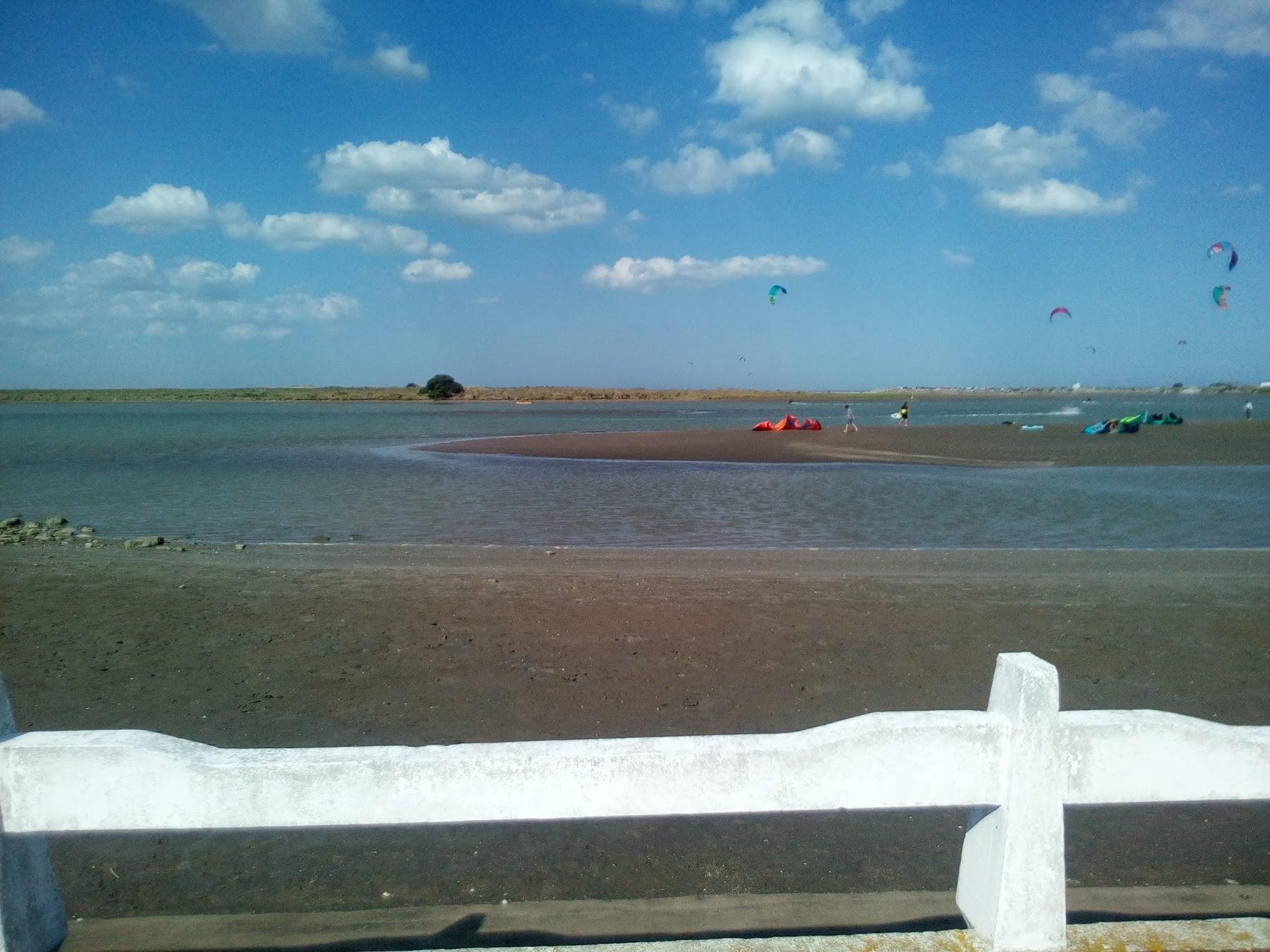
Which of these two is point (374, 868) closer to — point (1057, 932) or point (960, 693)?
point (1057, 932)

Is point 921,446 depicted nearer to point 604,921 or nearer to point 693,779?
point 604,921

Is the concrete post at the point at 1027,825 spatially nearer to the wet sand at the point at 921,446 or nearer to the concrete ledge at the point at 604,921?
the concrete ledge at the point at 604,921

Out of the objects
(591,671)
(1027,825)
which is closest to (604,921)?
(1027,825)

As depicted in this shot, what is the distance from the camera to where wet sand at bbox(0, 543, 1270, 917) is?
14.4 ft

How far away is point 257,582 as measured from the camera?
1095 cm

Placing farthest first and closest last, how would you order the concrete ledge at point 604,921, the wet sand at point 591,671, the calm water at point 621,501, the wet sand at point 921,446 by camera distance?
the wet sand at point 921,446, the calm water at point 621,501, the wet sand at point 591,671, the concrete ledge at point 604,921

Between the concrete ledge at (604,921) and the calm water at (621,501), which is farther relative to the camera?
the calm water at (621,501)

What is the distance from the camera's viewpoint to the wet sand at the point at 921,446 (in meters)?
33.6

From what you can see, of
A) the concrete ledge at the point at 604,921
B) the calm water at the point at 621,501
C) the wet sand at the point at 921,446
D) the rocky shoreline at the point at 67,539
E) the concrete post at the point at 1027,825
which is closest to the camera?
the concrete post at the point at 1027,825

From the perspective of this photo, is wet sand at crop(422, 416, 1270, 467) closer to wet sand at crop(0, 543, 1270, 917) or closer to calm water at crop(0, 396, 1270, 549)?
calm water at crop(0, 396, 1270, 549)

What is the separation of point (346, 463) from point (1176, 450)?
101 feet

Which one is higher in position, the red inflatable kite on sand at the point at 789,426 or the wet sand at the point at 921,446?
the red inflatable kite on sand at the point at 789,426

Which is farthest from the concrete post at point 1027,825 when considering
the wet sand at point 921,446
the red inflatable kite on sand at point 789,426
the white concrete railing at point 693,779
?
the red inflatable kite on sand at point 789,426

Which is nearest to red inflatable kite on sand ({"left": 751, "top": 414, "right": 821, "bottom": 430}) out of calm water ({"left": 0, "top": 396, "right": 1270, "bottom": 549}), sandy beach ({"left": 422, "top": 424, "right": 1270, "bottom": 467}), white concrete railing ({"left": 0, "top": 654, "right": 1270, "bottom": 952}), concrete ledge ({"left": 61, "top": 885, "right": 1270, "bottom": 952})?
sandy beach ({"left": 422, "top": 424, "right": 1270, "bottom": 467})
